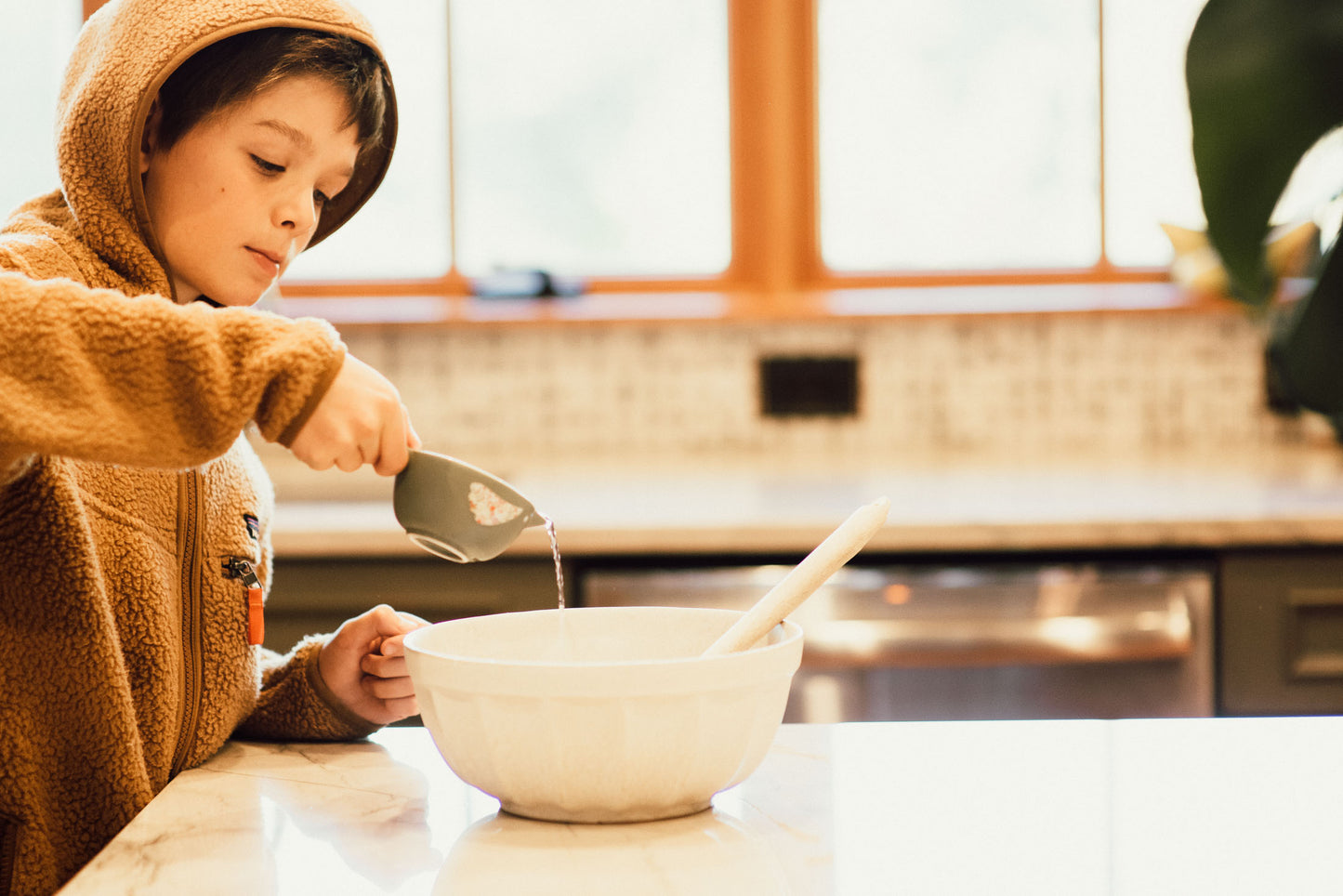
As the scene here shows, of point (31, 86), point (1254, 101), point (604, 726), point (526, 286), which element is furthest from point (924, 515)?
point (31, 86)

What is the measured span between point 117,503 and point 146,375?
30cm

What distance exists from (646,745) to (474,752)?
94 millimetres

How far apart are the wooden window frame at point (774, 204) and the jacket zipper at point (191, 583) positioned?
172 cm

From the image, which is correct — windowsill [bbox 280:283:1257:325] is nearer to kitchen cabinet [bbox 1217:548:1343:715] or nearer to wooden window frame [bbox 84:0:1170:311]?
wooden window frame [bbox 84:0:1170:311]

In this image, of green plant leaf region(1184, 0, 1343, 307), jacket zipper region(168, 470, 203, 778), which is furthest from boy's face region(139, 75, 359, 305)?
green plant leaf region(1184, 0, 1343, 307)

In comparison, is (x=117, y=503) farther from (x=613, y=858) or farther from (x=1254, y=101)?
(x=1254, y=101)

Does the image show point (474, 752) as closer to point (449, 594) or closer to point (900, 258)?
point (449, 594)

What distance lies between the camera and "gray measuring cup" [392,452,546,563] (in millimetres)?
744

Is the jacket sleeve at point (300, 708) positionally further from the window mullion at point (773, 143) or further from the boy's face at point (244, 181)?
the window mullion at point (773, 143)

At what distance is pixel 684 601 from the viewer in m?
1.75

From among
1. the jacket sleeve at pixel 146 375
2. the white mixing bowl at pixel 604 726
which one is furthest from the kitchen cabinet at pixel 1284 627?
the jacket sleeve at pixel 146 375

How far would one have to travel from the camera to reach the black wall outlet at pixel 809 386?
99.4 inches

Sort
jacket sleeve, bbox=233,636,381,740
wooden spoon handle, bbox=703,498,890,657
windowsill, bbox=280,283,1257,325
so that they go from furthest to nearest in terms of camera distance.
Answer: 1. windowsill, bbox=280,283,1257,325
2. jacket sleeve, bbox=233,636,381,740
3. wooden spoon handle, bbox=703,498,890,657

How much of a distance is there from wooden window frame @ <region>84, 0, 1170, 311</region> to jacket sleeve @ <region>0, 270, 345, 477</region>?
1952mm
